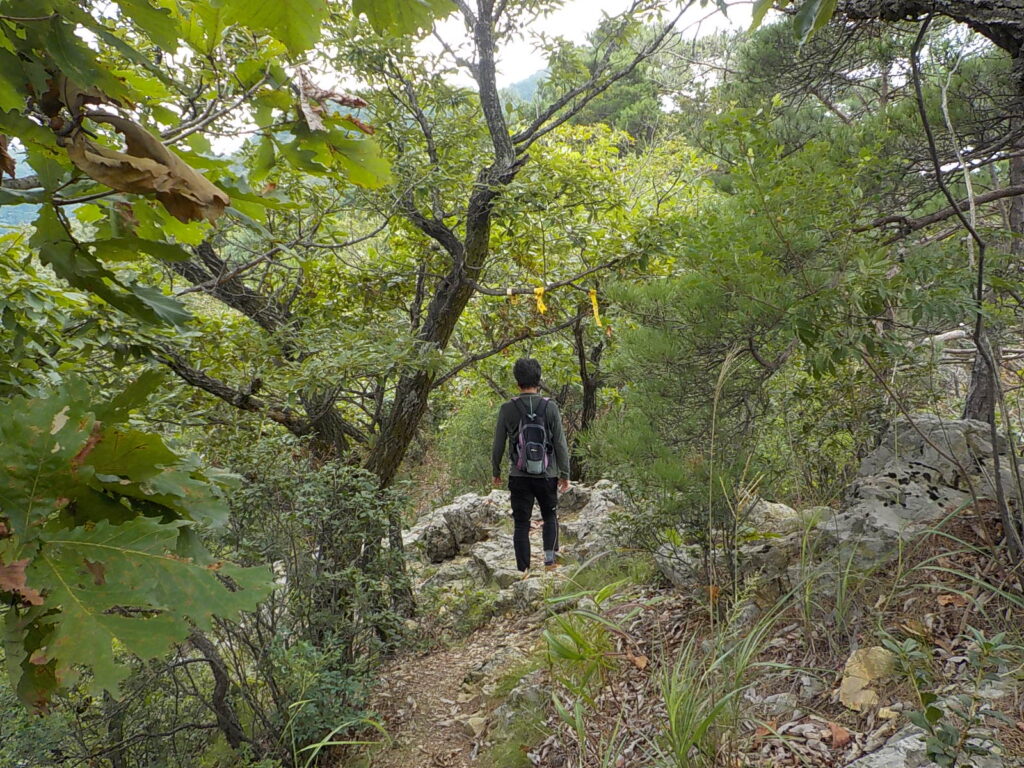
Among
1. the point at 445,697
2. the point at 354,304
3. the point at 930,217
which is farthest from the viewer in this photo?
the point at 354,304

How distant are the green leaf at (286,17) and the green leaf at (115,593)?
0.65 metres

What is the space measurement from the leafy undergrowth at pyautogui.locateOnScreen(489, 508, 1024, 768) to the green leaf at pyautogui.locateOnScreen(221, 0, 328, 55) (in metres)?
2.10

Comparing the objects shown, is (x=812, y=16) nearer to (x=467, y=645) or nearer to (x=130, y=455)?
(x=130, y=455)

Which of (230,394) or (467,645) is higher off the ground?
(230,394)

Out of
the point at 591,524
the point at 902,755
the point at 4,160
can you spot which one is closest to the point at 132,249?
the point at 4,160

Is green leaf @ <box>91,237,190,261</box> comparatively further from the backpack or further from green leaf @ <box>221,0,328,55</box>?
the backpack

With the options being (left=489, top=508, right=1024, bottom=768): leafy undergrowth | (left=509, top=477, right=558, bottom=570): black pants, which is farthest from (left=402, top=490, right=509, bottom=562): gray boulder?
(left=489, top=508, right=1024, bottom=768): leafy undergrowth

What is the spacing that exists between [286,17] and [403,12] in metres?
0.18

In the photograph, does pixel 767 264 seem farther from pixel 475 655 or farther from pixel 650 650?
pixel 475 655

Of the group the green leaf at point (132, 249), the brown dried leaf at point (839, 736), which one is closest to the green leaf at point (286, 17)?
the green leaf at point (132, 249)

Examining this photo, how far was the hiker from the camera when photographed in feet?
17.1

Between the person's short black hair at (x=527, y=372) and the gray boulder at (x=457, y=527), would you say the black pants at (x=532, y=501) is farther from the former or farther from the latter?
the gray boulder at (x=457, y=527)

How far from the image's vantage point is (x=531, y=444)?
5.20 metres

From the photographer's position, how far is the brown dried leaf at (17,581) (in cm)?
61
